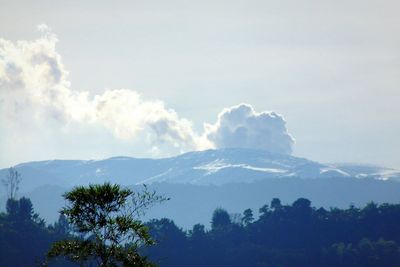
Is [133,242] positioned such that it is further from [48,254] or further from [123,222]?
[48,254]

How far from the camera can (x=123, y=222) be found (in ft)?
208

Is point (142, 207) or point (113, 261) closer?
point (113, 261)

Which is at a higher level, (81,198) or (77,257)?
(81,198)

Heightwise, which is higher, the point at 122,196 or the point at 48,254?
the point at 122,196

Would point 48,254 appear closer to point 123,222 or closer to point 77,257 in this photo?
point 77,257

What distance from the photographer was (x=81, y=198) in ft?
209

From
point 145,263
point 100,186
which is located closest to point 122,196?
point 100,186

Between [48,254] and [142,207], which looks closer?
[48,254]

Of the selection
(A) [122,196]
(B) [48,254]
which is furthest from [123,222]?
(B) [48,254]

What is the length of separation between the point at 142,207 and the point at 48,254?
9021mm

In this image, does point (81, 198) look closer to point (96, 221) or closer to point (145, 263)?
point (96, 221)

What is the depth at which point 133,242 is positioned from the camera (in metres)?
65.1

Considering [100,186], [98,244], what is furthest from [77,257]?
[100,186]

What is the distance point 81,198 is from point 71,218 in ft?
7.62
